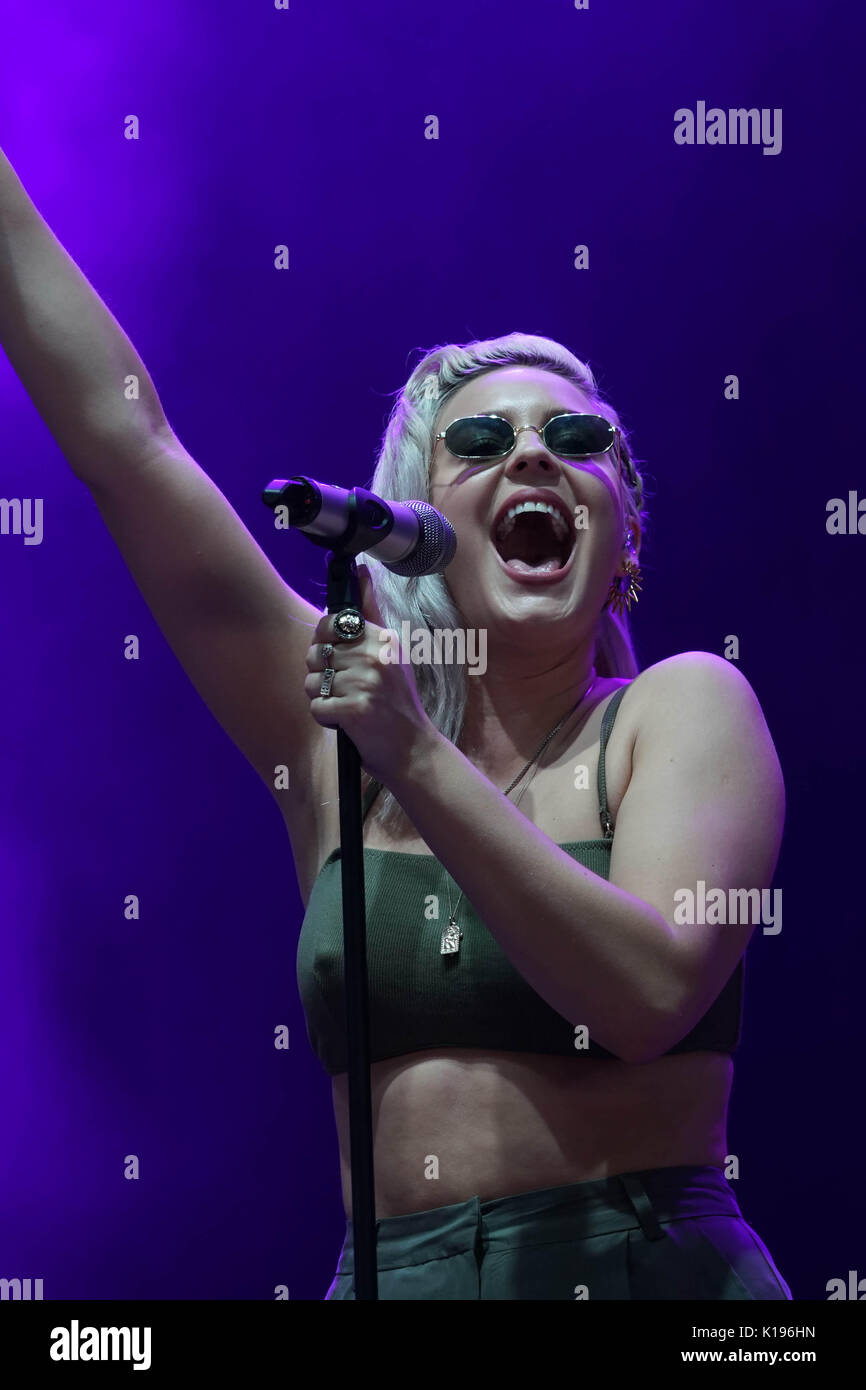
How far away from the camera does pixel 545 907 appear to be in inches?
54.1

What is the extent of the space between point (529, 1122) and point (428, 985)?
18 centimetres

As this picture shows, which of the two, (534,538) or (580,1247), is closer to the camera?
(580,1247)

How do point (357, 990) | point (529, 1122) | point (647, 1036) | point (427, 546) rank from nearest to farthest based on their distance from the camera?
point (357, 990) → point (427, 546) → point (647, 1036) → point (529, 1122)

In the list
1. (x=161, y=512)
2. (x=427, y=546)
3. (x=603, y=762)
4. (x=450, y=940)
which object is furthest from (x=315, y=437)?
(x=427, y=546)

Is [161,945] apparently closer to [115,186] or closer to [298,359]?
[298,359]

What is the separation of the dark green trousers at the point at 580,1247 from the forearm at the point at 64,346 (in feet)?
3.02

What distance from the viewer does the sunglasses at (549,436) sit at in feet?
6.35

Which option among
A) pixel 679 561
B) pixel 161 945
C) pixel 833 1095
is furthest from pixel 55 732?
pixel 833 1095

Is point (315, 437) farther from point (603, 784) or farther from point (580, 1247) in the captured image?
point (580, 1247)

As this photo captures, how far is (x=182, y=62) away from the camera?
103 inches

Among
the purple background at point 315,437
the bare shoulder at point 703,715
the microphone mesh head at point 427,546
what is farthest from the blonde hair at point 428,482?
the microphone mesh head at point 427,546

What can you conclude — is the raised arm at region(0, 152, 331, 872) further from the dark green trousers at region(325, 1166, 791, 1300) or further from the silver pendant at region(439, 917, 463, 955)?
the dark green trousers at region(325, 1166, 791, 1300)

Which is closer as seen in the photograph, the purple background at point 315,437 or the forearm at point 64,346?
the forearm at point 64,346

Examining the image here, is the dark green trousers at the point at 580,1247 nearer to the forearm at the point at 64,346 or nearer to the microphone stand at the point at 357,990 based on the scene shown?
the microphone stand at the point at 357,990
